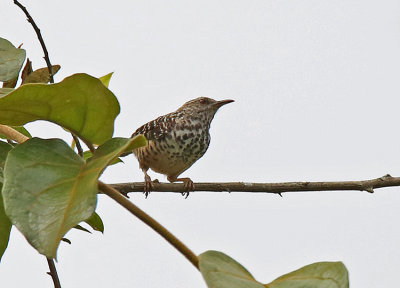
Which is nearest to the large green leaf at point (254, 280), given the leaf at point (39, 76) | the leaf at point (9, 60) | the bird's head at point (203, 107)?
the leaf at point (9, 60)

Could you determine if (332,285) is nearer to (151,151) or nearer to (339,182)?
(339,182)

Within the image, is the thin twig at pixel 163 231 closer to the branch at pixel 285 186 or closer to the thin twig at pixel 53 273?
the thin twig at pixel 53 273

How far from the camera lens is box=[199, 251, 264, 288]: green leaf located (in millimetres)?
681

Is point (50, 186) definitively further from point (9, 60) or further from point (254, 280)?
point (9, 60)

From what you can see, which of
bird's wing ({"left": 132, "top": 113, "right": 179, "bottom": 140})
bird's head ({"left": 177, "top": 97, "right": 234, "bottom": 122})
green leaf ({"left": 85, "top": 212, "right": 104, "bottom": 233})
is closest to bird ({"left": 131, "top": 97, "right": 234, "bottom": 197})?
bird's wing ({"left": 132, "top": 113, "right": 179, "bottom": 140})

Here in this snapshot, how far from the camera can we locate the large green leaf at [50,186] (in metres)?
0.68

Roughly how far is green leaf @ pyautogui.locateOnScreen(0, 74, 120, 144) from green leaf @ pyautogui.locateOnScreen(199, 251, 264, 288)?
25 cm

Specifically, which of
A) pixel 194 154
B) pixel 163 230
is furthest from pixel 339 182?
pixel 194 154

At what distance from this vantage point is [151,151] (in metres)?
4.00

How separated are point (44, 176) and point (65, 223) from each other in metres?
0.08

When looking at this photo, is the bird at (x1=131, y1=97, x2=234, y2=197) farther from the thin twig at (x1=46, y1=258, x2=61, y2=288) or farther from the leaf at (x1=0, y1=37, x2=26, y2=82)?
the thin twig at (x1=46, y1=258, x2=61, y2=288)

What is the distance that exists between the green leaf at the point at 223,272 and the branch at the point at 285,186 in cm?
75

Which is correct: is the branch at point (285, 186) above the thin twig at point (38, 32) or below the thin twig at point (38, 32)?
below

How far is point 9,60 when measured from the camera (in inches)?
41.6
